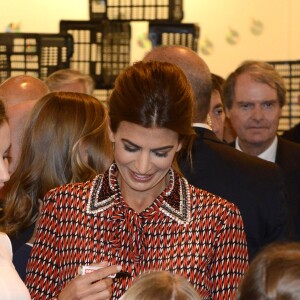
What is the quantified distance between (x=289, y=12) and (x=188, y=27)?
1.40 m

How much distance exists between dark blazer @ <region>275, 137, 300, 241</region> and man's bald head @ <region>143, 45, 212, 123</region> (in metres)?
0.67

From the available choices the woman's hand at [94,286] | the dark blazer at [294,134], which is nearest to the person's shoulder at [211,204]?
the woman's hand at [94,286]

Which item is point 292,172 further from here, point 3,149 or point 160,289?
point 160,289

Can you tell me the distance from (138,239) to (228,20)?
12.7ft

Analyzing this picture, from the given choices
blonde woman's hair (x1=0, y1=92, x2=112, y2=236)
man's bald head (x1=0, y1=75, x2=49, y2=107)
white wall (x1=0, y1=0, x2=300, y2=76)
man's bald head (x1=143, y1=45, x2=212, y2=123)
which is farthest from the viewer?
white wall (x1=0, y1=0, x2=300, y2=76)

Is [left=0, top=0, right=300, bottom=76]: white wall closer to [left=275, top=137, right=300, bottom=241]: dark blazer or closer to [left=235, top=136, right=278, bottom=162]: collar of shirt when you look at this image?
[left=235, top=136, right=278, bottom=162]: collar of shirt

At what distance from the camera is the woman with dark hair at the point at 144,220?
2885 millimetres

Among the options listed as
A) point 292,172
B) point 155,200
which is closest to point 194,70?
point 292,172

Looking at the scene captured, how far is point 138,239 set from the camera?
2.91 meters

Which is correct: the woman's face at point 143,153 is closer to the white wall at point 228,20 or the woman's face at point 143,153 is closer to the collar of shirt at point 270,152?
the collar of shirt at point 270,152

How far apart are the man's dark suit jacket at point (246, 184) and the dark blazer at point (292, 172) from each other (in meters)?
0.46

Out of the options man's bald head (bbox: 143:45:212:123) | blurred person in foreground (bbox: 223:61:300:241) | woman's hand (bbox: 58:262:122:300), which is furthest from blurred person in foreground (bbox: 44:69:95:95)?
woman's hand (bbox: 58:262:122:300)

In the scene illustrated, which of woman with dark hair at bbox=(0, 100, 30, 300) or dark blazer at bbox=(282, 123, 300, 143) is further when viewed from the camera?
dark blazer at bbox=(282, 123, 300, 143)

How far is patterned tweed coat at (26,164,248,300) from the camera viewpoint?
2881 millimetres
